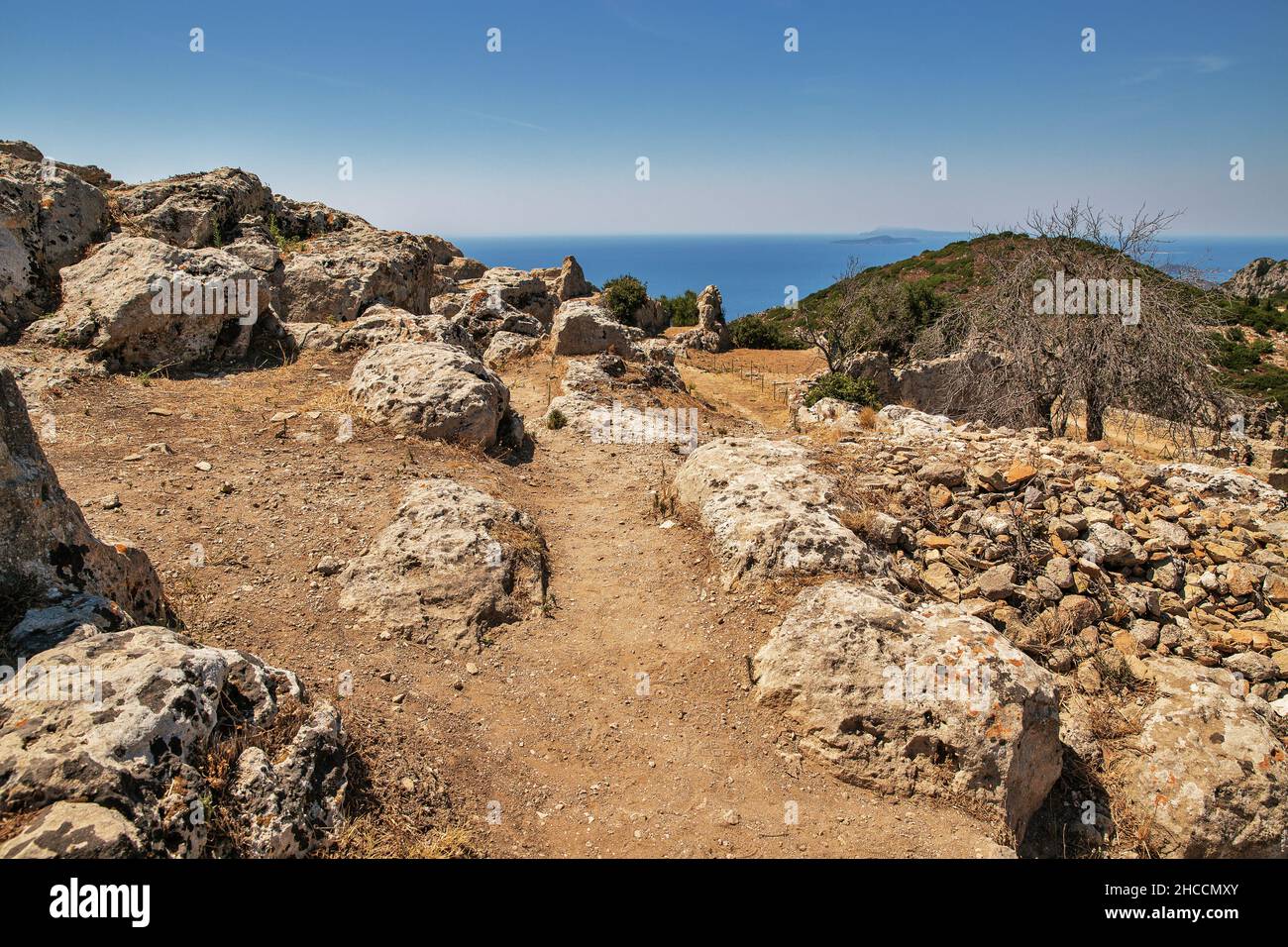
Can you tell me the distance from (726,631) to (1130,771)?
13.1 ft

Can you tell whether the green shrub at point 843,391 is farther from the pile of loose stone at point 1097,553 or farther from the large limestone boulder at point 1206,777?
the large limestone boulder at point 1206,777

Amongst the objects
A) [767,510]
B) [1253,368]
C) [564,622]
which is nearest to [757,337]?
[1253,368]

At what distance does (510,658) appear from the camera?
7164mm

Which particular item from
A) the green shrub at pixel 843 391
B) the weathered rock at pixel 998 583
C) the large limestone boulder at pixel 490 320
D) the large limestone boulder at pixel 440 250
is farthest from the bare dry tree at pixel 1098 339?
the large limestone boulder at pixel 440 250

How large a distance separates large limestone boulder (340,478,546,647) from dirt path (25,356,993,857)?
0.24 m

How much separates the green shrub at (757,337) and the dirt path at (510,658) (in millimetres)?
29134

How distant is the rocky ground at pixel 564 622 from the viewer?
4.53 m

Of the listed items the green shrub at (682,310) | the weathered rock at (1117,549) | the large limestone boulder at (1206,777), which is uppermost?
the green shrub at (682,310)

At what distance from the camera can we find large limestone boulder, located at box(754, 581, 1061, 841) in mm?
5824

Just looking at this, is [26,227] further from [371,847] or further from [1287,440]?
[1287,440]

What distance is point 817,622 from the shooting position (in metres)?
6.75

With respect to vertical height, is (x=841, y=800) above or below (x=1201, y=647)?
below

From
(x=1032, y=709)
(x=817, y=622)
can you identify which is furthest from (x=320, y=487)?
(x=1032, y=709)

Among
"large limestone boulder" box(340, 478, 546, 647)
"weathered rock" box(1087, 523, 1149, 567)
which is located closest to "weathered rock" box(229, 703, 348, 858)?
"large limestone boulder" box(340, 478, 546, 647)
